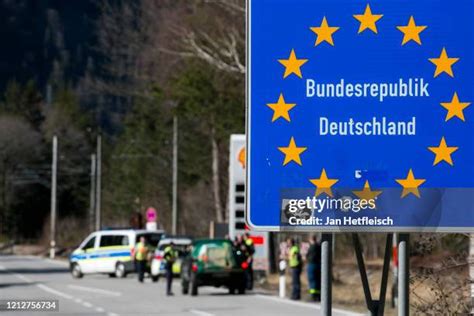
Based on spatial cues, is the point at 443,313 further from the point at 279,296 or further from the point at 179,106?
the point at 179,106

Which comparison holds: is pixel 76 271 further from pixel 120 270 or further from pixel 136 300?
pixel 136 300

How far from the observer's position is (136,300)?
96.2ft

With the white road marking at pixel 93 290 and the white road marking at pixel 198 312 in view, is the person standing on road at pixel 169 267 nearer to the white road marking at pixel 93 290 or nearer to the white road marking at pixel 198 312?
the white road marking at pixel 93 290

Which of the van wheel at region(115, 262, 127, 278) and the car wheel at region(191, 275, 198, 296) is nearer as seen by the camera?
the car wheel at region(191, 275, 198, 296)

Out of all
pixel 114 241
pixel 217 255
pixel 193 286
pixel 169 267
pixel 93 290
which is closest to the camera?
pixel 169 267

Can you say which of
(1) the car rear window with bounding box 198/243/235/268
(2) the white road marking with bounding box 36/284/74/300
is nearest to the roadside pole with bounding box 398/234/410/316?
(2) the white road marking with bounding box 36/284/74/300

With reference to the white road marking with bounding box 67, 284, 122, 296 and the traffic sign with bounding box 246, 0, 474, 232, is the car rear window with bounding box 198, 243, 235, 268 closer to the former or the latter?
the white road marking with bounding box 67, 284, 122, 296

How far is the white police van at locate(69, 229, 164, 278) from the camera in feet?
146

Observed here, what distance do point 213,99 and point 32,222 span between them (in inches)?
A: 2501

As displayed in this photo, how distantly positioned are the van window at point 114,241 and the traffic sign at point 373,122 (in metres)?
38.7

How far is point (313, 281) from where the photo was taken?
2928cm

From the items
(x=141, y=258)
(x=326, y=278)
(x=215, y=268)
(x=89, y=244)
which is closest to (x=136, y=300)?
(x=215, y=268)

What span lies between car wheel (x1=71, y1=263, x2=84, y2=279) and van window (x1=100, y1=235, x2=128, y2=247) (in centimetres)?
121

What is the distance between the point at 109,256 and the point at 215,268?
13107mm
